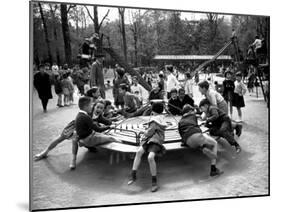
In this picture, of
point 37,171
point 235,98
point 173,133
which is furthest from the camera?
point 235,98

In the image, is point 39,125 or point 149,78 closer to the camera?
point 39,125

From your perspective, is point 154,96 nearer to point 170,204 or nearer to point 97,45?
point 97,45

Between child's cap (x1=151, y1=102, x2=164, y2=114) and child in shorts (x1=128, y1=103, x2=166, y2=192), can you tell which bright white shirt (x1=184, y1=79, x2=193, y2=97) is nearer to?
child's cap (x1=151, y1=102, x2=164, y2=114)

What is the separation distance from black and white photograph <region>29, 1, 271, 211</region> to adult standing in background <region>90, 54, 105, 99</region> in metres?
0.01

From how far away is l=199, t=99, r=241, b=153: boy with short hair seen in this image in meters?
4.80

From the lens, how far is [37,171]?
4.35m

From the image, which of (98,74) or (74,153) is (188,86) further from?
(74,153)

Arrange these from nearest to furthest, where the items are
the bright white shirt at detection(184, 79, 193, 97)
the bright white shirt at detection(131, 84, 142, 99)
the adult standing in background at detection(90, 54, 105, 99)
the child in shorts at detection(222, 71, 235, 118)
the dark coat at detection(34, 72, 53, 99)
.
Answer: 1. the dark coat at detection(34, 72, 53, 99)
2. the adult standing in background at detection(90, 54, 105, 99)
3. the bright white shirt at detection(131, 84, 142, 99)
4. the bright white shirt at detection(184, 79, 193, 97)
5. the child in shorts at detection(222, 71, 235, 118)

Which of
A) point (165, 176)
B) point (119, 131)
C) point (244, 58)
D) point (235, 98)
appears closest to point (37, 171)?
point (119, 131)

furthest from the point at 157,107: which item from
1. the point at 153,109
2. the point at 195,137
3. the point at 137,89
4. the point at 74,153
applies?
the point at 74,153

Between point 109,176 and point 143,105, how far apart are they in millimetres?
965

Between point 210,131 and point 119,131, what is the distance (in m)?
1.18

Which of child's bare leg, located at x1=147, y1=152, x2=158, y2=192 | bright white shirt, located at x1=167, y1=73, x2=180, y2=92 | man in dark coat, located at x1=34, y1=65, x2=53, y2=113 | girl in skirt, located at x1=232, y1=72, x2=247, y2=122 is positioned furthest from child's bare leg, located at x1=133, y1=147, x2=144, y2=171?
girl in skirt, located at x1=232, y1=72, x2=247, y2=122

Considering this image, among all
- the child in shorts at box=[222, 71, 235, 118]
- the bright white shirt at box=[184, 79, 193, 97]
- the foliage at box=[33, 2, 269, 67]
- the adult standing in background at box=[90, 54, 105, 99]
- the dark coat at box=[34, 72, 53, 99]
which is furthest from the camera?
the child in shorts at box=[222, 71, 235, 118]
